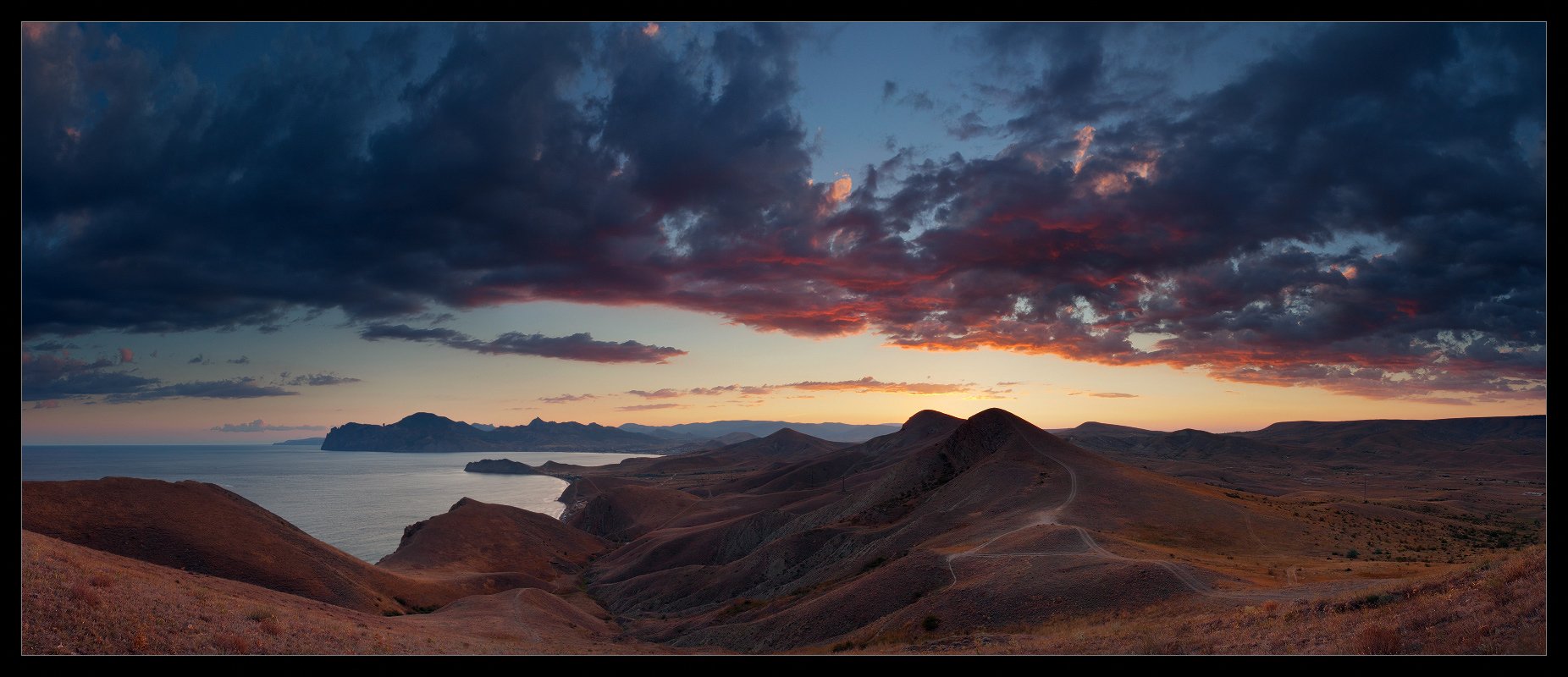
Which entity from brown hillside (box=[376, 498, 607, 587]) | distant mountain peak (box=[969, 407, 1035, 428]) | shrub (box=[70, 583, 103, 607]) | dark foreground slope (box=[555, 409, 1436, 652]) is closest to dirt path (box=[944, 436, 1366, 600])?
dark foreground slope (box=[555, 409, 1436, 652])

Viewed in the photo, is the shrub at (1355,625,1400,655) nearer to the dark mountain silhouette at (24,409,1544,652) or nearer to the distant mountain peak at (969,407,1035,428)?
the dark mountain silhouette at (24,409,1544,652)

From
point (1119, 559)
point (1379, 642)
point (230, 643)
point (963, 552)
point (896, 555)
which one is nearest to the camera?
point (1379, 642)

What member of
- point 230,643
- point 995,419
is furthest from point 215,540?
point 995,419

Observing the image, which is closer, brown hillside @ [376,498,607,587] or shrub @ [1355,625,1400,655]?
shrub @ [1355,625,1400,655]

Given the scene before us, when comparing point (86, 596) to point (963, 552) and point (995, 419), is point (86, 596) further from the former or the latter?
point (995, 419)

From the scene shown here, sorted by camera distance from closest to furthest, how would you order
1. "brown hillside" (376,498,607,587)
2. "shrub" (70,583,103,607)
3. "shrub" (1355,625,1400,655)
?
"shrub" (1355,625,1400,655)
"shrub" (70,583,103,607)
"brown hillside" (376,498,607,587)

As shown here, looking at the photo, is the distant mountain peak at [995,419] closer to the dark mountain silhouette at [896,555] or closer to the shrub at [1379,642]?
the dark mountain silhouette at [896,555]

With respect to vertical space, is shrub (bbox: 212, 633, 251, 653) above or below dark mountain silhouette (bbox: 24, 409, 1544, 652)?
above

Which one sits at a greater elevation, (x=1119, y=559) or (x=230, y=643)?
(x=230, y=643)

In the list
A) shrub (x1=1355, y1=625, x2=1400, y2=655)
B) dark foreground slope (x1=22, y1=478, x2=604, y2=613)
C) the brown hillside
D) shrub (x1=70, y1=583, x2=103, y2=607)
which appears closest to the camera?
shrub (x1=1355, y1=625, x2=1400, y2=655)

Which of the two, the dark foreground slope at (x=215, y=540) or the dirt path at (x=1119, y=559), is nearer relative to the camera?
the dirt path at (x=1119, y=559)

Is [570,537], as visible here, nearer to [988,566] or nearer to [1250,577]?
[988,566]

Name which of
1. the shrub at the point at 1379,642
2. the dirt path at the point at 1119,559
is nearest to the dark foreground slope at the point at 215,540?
the dirt path at the point at 1119,559
